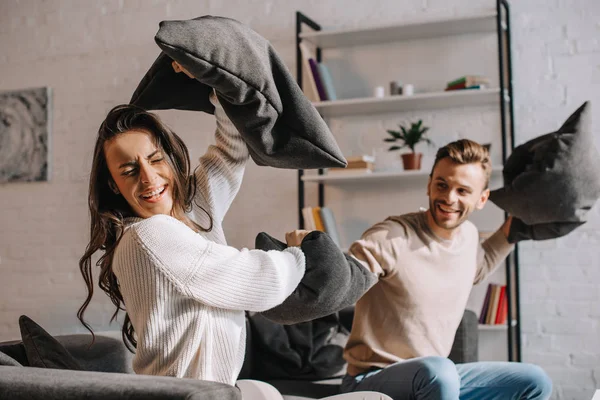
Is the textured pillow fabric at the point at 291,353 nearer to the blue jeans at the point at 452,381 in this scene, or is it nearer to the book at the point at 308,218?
the book at the point at 308,218

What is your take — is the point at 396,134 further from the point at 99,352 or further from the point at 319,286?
the point at 319,286

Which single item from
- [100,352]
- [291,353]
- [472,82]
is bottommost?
[291,353]

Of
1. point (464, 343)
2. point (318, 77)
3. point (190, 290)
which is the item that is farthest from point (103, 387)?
point (318, 77)

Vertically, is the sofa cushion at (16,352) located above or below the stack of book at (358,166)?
Result: below

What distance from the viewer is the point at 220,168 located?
1672 mm

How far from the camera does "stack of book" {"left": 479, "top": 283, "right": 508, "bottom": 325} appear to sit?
3.51 metres

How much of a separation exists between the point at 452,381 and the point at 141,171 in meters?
1.10

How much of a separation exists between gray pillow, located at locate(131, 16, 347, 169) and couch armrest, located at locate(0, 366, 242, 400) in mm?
490

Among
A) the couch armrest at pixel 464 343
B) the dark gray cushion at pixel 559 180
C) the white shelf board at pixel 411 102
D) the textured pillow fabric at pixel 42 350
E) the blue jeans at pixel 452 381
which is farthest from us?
the white shelf board at pixel 411 102

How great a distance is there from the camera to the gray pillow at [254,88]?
1.34 meters

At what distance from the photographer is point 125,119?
1556 mm

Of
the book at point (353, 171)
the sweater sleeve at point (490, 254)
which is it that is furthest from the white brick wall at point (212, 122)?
the sweater sleeve at point (490, 254)

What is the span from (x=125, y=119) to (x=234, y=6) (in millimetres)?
2943

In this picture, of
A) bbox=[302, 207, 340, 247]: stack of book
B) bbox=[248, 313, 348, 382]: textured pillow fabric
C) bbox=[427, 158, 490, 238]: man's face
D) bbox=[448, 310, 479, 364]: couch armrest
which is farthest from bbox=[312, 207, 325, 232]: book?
bbox=[427, 158, 490, 238]: man's face
